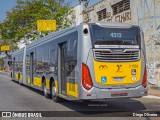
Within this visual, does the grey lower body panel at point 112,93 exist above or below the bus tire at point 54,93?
above

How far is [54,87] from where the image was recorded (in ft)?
44.6

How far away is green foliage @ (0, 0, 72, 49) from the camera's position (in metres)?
34.6

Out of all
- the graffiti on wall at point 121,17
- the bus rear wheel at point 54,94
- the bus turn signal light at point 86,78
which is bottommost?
the bus rear wheel at point 54,94

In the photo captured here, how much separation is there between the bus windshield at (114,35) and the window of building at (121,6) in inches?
419

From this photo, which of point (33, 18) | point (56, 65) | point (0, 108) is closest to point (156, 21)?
point (56, 65)

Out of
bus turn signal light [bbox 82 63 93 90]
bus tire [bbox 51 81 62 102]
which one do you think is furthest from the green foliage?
Result: bus turn signal light [bbox 82 63 93 90]

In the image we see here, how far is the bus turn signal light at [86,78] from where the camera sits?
1020cm

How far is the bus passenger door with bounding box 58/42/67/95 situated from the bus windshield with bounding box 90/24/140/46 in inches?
81.0

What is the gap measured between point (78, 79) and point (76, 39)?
1447mm

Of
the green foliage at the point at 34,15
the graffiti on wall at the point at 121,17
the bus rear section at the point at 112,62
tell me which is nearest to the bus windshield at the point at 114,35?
the bus rear section at the point at 112,62

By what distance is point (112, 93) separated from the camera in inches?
410

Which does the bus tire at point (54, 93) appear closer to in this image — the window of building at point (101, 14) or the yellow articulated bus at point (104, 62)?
the yellow articulated bus at point (104, 62)

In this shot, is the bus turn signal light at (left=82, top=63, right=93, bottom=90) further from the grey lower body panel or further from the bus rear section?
the grey lower body panel

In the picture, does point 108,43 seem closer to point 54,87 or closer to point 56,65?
point 56,65
